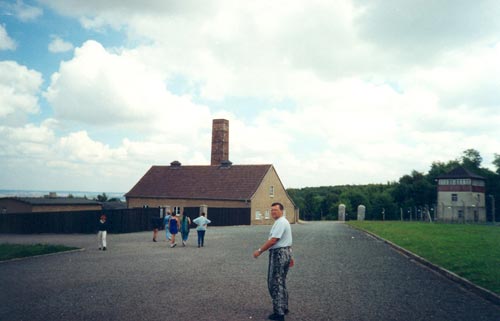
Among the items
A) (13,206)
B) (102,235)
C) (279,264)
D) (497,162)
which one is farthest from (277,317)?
(497,162)

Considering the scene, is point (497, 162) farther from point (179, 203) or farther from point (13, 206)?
point (13, 206)

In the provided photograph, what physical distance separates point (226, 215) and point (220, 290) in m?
29.3

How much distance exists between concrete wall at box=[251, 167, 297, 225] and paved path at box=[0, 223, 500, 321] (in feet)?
94.1

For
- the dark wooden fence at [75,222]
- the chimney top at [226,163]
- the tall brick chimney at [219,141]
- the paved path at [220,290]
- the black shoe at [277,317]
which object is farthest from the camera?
the tall brick chimney at [219,141]

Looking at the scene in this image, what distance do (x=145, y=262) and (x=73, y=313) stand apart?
5.96m

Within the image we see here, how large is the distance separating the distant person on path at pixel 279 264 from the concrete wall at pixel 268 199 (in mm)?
34558

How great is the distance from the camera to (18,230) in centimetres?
2827

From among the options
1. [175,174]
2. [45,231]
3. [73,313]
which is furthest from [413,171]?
[73,313]

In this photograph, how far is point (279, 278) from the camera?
6.32 metres

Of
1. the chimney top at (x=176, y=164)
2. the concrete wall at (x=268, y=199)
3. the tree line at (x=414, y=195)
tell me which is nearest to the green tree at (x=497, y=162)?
the tree line at (x=414, y=195)

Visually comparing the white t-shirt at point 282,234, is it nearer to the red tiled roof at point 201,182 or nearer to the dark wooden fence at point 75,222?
the dark wooden fence at point 75,222

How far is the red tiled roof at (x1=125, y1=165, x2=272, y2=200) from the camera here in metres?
43.1

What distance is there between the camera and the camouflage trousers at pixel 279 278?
20.4 feet

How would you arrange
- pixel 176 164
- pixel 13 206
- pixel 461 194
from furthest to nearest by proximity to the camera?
pixel 461 194, pixel 176 164, pixel 13 206
